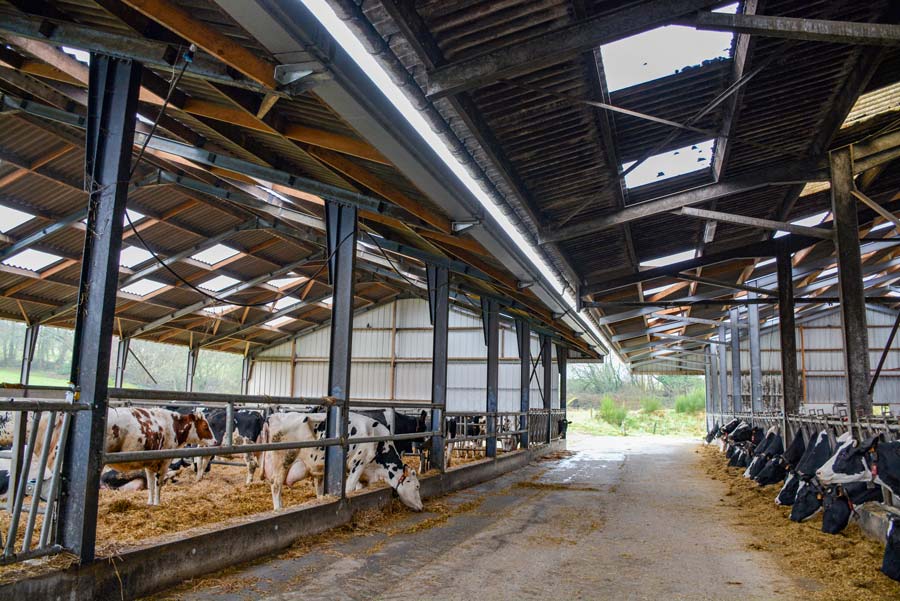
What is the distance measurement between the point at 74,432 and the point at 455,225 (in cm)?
496

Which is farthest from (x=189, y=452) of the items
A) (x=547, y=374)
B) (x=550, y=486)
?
(x=547, y=374)

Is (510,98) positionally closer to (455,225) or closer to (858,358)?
(455,225)

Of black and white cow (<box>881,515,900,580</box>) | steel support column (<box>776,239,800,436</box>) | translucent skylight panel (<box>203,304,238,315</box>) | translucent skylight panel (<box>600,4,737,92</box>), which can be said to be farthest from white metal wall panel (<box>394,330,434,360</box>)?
black and white cow (<box>881,515,900,580</box>)

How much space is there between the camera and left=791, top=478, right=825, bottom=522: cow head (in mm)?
7887

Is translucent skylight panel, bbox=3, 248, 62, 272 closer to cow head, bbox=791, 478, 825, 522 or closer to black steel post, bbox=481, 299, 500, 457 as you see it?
black steel post, bbox=481, 299, 500, 457

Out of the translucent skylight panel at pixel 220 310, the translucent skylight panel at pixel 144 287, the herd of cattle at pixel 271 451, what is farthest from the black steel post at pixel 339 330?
the translucent skylight panel at pixel 220 310

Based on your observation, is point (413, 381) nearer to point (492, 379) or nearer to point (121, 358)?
point (121, 358)

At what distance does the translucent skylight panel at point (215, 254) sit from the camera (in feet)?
59.4

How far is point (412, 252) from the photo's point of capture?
11633 millimetres

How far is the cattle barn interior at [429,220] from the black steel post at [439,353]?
0.06m

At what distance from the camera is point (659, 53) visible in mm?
6449

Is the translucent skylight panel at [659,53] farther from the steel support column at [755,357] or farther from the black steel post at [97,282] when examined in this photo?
the steel support column at [755,357]

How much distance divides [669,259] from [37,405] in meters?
13.2

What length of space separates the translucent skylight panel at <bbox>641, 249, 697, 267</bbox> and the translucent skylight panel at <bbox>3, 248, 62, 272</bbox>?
47.1ft
